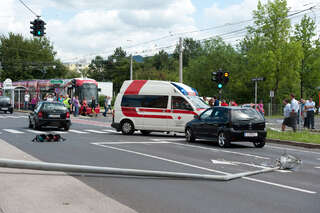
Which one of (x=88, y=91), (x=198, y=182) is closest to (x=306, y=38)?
(x=88, y=91)

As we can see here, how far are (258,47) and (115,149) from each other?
44309 millimetres

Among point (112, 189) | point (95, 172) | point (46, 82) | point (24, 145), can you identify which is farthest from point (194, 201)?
point (46, 82)

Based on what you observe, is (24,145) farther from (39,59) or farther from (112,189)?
(39,59)

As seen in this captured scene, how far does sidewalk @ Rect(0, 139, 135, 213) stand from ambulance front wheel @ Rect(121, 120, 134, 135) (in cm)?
1159

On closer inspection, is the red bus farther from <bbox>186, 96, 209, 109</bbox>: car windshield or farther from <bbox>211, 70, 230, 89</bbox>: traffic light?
<bbox>186, 96, 209, 109</bbox>: car windshield

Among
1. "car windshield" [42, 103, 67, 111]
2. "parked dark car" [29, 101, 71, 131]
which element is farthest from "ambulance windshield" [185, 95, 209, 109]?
"car windshield" [42, 103, 67, 111]

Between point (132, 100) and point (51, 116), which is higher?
point (132, 100)

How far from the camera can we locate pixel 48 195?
6.75 meters

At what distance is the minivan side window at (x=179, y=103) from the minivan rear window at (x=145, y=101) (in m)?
0.34

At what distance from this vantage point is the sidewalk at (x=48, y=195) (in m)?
5.99

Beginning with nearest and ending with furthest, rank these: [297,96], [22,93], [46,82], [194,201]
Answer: [194,201] → [46,82] → [22,93] → [297,96]

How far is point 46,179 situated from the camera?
8016 millimetres

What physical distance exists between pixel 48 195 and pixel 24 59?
79.6 metres

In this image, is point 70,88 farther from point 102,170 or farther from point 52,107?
point 102,170
